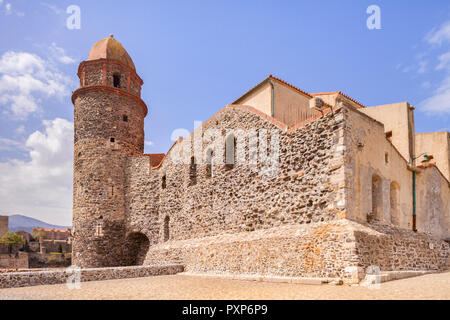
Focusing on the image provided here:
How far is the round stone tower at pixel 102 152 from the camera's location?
21406mm

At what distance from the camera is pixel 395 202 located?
1198cm

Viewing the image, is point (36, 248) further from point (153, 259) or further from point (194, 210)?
point (194, 210)

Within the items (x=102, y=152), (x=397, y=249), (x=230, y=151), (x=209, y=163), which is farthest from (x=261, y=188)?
(x=102, y=152)

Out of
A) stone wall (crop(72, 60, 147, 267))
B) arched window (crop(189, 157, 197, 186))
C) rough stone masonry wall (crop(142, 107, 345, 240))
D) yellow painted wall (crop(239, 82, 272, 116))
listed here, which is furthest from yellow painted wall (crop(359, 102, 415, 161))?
stone wall (crop(72, 60, 147, 267))

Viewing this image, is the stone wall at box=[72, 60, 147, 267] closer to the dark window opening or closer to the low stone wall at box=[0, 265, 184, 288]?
the dark window opening

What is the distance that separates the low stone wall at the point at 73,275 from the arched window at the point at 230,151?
5.16m

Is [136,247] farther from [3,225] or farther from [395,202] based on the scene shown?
[3,225]

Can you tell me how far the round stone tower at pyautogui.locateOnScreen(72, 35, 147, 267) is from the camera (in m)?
21.4

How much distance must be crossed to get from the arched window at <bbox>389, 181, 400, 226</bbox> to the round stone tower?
50.4ft

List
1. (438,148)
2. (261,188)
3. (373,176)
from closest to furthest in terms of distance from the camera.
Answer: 1. (373,176)
2. (261,188)
3. (438,148)

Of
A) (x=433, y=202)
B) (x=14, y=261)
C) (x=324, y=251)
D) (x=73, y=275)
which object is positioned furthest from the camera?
(x=14, y=261)

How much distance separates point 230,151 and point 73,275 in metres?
7.52

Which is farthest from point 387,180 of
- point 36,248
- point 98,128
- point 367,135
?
point 36,248

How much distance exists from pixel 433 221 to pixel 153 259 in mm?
13215
